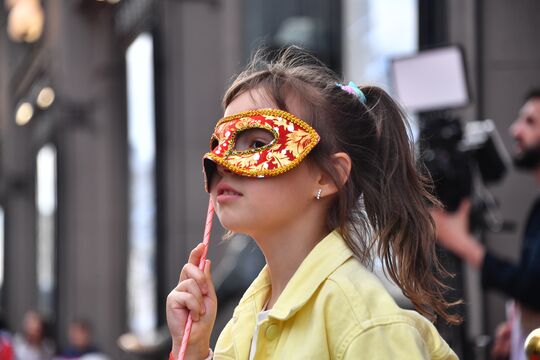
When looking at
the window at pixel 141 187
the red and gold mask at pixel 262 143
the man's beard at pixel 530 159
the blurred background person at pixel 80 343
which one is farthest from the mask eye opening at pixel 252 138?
the blurred background person at pixel 80 343

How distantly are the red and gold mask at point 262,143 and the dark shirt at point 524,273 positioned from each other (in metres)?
2.05

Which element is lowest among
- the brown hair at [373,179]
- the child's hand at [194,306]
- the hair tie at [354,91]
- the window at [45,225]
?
the window at [45,225]

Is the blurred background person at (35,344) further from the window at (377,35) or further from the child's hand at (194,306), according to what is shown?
the child's hand at (194,306)

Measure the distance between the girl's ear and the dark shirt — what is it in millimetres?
1922

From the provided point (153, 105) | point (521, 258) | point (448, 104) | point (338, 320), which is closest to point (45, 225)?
point (153, 105)

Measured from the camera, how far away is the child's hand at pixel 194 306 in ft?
8.33

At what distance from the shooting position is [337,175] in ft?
8.04

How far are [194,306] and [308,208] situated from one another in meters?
0.39

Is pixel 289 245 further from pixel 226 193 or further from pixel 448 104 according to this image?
pixel 448 104

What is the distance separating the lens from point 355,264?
2.34 metres

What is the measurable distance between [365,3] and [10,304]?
2409 cm

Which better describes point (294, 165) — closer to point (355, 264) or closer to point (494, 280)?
point (355, 264)

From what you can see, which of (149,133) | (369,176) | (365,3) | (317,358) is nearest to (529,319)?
(369,176)

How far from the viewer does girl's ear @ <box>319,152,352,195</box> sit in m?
2.45
